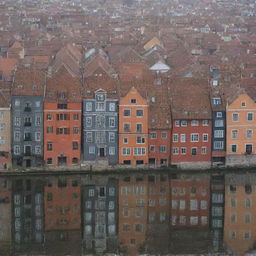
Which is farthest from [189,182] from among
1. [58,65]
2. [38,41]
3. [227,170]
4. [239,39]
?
[239,39]

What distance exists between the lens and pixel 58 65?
7100 centimetres

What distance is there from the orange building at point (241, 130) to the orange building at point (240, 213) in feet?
6.26

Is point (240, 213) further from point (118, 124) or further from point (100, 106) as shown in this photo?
point (100, 106)

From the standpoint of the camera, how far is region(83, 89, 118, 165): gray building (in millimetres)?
53844

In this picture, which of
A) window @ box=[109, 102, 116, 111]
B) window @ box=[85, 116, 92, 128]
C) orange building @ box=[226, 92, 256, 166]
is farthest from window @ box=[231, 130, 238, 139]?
window @ box=[85, 116, 92, 128]

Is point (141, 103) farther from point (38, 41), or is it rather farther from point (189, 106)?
point (38, 41)

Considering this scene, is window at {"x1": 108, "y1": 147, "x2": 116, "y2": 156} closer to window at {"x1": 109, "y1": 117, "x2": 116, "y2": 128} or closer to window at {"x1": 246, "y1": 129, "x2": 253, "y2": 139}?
window at {"x1": 109, "y1": 117, "x2": 116, "y2": 128}

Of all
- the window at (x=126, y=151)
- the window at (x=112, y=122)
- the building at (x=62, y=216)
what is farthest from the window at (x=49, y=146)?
the window at (x=126, y=151)

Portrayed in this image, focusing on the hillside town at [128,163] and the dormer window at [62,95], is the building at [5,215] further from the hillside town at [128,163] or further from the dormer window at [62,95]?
the dormer window at [62,95]

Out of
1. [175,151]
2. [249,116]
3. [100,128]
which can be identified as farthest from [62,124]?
[249,116]

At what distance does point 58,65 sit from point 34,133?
18.1 metres

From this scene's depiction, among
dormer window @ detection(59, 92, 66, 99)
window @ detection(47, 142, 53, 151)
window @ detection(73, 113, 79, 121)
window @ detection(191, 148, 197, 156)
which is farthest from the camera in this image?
window @ detection(191, 148, 197, 156)

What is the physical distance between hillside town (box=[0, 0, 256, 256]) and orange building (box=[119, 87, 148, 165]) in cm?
6

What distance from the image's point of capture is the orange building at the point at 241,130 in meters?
54.7
